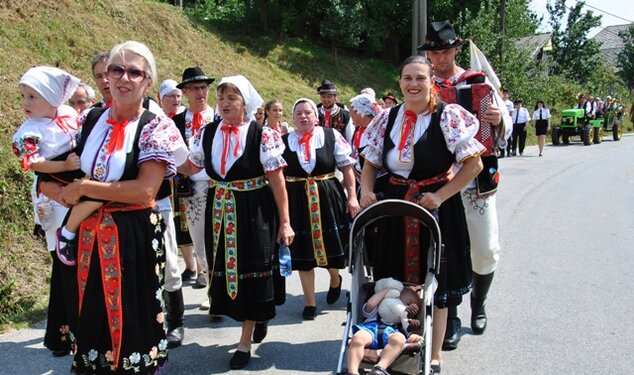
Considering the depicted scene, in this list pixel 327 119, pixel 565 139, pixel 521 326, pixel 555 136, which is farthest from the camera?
pixel 565 139

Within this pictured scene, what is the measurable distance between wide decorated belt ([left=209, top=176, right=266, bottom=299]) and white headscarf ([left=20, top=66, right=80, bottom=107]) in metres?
1.20

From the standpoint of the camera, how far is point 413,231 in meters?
3.96

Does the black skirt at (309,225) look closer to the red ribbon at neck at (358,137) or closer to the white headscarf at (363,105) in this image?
the white headscarf at (363,105)

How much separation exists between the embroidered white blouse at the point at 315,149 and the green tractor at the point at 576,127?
21577 millimetres

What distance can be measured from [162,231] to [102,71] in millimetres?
1833

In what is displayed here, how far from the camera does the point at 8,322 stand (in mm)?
5156

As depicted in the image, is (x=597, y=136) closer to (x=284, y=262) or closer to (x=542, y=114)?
(x=542, y=114)

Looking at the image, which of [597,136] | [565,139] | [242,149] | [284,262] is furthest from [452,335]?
[597,136]

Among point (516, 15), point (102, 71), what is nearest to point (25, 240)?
point (102, 71)

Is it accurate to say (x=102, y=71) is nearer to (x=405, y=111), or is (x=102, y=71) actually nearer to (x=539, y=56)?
(x=405, y=111)

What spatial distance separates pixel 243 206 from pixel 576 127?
77.2 feet

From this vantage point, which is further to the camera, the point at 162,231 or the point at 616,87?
the point at 616,87

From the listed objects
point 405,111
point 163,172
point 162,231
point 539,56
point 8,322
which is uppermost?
point 539,56

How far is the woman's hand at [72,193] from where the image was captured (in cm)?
306
